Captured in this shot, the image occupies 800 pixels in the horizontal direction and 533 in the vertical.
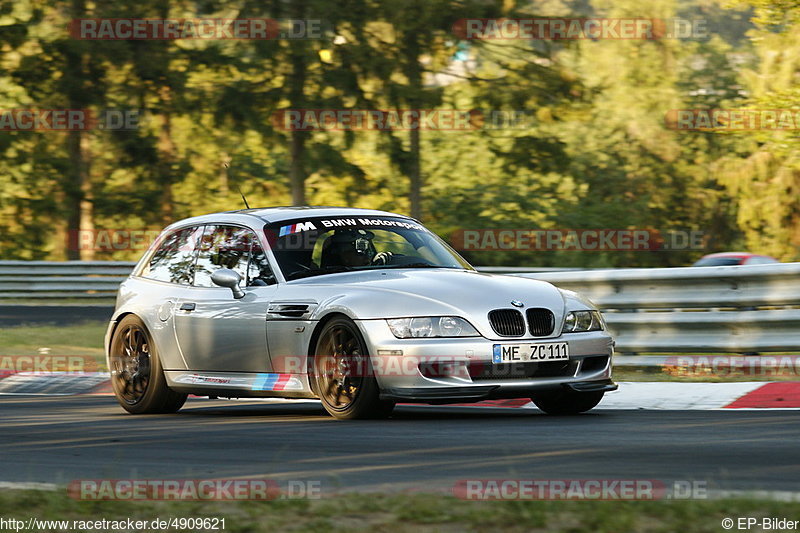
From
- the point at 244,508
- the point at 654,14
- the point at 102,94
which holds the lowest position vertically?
the point at 244,508

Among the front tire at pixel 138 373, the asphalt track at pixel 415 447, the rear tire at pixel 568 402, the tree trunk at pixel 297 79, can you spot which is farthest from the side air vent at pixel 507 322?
the tree trunk at pixel 297 79

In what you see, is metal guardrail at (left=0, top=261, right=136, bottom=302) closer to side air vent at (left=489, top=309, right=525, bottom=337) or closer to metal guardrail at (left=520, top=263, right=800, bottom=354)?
metal guardrail at (left=520, top=263, right=800, bottom=354)

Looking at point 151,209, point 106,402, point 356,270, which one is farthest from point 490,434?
point 151,209

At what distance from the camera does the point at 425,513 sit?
15.9 ft

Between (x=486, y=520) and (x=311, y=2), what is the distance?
970 inches

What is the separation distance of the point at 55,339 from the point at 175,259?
765cm

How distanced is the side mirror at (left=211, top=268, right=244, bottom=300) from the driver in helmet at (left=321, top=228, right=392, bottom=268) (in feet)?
2.08

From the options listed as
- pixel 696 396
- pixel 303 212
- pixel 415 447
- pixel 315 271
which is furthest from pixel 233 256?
pixel 696 396

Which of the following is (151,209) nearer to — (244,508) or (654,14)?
(244,508)

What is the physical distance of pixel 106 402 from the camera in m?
11.3

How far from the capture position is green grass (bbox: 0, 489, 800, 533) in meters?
4.61

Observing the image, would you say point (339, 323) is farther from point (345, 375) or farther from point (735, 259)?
point (735, 259)

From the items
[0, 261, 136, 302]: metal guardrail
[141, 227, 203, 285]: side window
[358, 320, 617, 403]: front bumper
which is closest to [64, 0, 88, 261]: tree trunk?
[0, 261, 136, 302]: metal guardrail

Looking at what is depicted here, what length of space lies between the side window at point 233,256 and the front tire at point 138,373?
713mm
